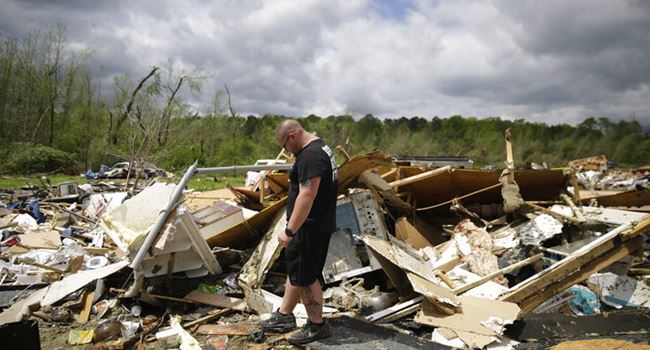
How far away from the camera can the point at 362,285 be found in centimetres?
385

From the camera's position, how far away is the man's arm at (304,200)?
2.53m

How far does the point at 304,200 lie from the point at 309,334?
106 cm

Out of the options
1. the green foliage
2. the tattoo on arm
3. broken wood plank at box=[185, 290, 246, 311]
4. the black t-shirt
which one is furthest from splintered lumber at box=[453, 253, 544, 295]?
the green foliage

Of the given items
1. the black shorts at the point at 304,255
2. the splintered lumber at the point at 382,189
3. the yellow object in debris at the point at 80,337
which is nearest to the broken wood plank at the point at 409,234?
the splintered lumber at the point at 382,189

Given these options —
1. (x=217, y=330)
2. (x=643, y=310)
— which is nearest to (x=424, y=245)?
(x=643, y=310)

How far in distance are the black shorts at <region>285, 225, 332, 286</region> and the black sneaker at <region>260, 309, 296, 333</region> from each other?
1.41 feet

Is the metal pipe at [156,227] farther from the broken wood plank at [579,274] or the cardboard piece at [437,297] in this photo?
the broken wood plank at [579,274]

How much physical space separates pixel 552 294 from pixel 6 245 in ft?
22.8

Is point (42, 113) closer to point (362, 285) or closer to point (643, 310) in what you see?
point (362, 285)

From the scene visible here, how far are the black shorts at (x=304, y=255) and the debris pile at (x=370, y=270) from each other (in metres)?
0.53

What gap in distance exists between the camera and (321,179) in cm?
264

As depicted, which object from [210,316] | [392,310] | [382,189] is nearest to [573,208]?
[382,189]

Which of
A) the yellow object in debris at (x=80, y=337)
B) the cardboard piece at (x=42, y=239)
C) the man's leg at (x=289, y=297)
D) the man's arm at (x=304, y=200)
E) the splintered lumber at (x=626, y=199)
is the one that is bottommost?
the yellow object in debris at (x=80, y=337)

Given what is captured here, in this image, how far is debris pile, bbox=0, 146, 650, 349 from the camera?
3.11 m
